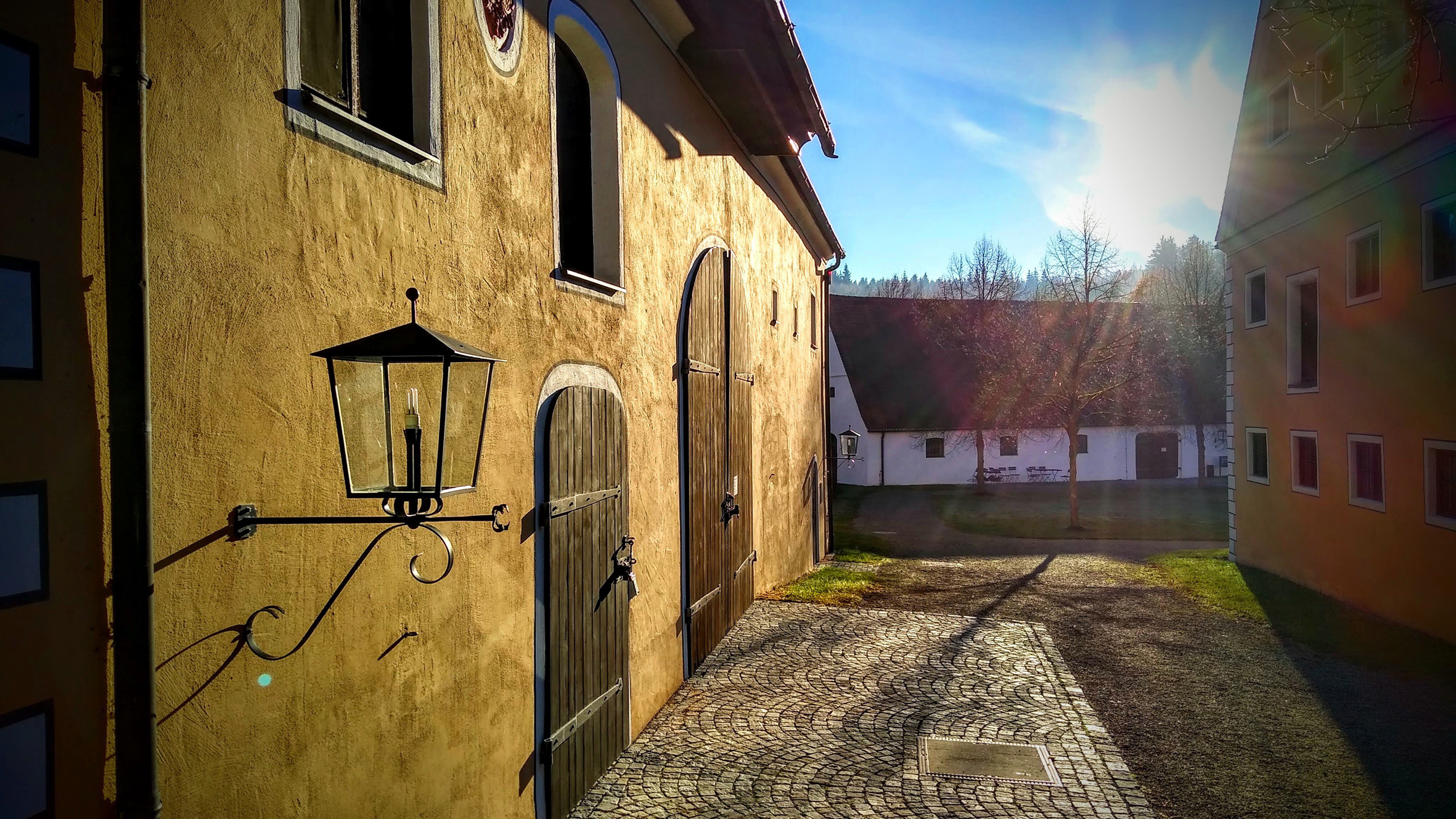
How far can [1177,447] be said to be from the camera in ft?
120

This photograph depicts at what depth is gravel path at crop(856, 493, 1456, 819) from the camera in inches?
235

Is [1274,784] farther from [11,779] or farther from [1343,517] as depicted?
[1343,517]

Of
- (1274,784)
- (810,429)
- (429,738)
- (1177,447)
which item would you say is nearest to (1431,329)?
(1274,784)

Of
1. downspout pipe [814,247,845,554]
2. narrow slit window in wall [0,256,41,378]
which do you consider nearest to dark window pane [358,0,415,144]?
narrow slit window in wall [0,256,41,378]

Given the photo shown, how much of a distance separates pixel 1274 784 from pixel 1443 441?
6.45 meters

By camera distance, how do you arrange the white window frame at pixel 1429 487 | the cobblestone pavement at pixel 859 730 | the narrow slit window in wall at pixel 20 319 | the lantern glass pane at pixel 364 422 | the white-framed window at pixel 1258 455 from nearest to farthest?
the narrow slit window in wall at pixel 20 319 < the lantern glass pane at pixel 364 422 < the cobblestone pavement at pixel 859 730 < the white window frame at pixel 1429 487 < the white-framed window at pixel 1258 455

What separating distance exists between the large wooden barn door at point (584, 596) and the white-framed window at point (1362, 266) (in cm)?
1091

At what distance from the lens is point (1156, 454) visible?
36594mm

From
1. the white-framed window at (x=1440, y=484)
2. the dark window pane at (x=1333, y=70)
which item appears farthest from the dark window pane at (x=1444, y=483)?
the dark window pane at (x=1333, y=70)

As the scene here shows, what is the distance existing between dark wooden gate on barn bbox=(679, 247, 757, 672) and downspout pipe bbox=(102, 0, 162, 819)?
18.2ft

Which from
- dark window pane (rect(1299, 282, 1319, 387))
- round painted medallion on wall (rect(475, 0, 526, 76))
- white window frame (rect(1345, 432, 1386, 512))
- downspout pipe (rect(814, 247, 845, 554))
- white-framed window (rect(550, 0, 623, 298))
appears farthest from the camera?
downspout pipe (rect(814, 247, 845, 554))

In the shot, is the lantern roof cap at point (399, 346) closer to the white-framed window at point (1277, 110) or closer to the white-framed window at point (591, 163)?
the white-framed window at point (591, 163)

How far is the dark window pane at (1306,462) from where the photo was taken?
44.4 ft

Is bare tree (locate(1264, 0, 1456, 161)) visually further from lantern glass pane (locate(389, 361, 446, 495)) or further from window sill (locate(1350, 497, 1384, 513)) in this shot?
lantern glass pane (locate(389, 361, 446, 495))
